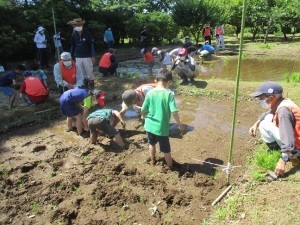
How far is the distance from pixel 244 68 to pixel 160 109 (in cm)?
942

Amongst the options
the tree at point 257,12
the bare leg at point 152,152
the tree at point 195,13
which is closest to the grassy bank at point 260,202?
the bare leg at point 152,152

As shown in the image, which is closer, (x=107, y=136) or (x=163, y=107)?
(x=163, y=107)

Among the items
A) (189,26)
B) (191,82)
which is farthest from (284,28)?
(191,82)

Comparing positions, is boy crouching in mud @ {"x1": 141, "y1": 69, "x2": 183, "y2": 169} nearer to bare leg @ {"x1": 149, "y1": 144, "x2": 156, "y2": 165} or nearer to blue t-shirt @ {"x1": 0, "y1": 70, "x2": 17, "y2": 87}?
bare leg @ {"x1": 149, "y1": 144, "x2": 156, "y2": 165}

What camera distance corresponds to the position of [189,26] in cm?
2141

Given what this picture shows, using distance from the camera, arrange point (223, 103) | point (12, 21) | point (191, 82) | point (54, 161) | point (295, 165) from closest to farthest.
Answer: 1. point (295, 165)
2. point (54, 161)
3. point (223, 103)
4. point (191, 82)
5. point (12, 21)

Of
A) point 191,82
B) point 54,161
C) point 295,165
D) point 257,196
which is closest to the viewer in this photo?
point 257,196

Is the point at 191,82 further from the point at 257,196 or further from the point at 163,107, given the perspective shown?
the point at 257,196

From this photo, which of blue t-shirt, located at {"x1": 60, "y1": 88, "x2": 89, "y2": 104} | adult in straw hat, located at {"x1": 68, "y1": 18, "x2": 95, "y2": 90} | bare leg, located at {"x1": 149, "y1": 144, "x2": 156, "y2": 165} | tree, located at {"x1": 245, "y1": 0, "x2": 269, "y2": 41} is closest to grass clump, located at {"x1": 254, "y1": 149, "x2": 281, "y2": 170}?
bare leg, located at {"x1": 149, "y1": 144, "x2": 156, "y2": 165}

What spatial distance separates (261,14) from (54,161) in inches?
823

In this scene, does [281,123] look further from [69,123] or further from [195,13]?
[195,13]

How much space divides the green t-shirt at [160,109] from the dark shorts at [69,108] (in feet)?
6.50

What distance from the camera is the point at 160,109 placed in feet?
14.6

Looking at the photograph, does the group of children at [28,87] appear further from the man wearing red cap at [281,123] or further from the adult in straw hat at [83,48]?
the man wearing red cap at [281,123]
